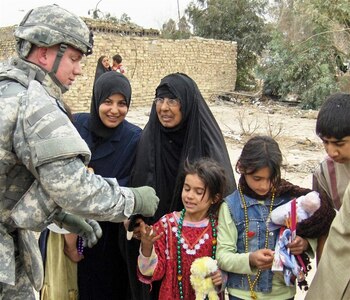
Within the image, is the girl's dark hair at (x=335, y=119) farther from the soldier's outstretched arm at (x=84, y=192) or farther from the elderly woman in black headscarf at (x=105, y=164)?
the elderly woman in black headscarf at (x=105, y=164)

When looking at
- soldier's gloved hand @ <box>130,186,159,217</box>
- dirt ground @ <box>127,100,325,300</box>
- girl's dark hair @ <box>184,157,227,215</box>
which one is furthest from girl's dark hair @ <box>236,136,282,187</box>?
dirt ground @ <box>127,100,325,300</box>

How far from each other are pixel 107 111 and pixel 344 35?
13511 millimetres

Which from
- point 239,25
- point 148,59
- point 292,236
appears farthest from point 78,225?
point 239,25

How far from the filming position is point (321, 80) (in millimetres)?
15203

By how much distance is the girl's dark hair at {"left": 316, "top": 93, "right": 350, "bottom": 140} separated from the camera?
192 cm

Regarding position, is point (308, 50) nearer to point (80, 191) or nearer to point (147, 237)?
point (147, 237)

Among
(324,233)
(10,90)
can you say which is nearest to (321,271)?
(324,233)

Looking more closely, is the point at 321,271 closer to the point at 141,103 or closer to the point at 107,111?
the point at 107,111

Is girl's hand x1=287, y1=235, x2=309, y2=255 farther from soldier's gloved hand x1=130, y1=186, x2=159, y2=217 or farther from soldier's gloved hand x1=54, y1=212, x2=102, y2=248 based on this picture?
soldier's gloved hand x1=54, y1=212, x2=102, y2=248

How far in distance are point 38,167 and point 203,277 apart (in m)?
0.96

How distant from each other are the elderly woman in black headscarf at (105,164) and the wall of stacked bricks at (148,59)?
10401mm

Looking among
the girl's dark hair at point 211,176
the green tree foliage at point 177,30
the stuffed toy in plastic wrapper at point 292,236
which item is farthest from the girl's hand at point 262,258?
the green tree foliage at point 177,30

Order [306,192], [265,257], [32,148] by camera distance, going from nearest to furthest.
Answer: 1. [32,148]
2. [265,257]
3. [306,192]

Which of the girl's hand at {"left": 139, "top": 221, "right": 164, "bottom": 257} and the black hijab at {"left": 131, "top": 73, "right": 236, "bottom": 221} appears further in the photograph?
the black hijab at {"left": 131, "top": 73, "right": 236, "bottom": 221}
